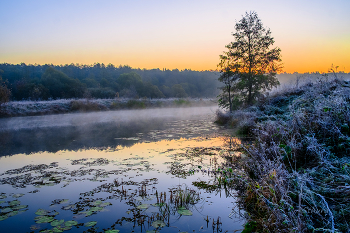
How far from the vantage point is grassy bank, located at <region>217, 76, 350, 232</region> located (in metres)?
3.51

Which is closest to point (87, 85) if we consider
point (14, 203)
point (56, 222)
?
point (14, 203)

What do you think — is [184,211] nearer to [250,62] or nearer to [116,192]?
[116,192]

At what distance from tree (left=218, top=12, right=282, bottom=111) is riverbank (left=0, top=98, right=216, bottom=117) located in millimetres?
5710

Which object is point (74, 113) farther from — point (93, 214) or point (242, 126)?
point (93, 214)

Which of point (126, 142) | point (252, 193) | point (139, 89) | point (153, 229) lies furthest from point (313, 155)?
point (139, 89)

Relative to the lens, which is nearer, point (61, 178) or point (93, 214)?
point (93, 214)

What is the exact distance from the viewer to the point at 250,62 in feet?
68.9

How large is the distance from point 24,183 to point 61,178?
886 millimetres

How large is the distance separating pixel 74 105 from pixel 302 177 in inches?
1264

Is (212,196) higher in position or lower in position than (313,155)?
lower

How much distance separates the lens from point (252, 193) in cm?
482

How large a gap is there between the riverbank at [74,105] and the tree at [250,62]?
5710 mm

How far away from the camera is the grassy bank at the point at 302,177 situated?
3.51 meters

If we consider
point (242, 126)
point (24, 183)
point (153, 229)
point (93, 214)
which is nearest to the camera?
point (153, 229)
